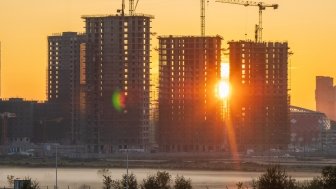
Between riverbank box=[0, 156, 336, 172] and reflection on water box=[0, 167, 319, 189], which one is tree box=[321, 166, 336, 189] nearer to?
reflection on water box=[0, 167, 319, 189]

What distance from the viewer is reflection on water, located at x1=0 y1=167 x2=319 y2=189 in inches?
5010

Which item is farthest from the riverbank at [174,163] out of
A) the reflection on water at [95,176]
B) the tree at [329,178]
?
the tree at [329,178]

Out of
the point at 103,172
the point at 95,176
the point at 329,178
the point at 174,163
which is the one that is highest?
the point at 174,163

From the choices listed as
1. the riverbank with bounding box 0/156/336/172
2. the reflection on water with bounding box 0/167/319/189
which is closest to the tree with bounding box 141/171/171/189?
the reflection on water with bounding box 0/167/319/189

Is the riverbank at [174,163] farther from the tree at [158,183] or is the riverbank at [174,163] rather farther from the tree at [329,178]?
the tree at [329,178]

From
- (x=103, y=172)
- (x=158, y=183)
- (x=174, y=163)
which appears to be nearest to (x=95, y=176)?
(x=103, y=172)

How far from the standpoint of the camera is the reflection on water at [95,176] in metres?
127

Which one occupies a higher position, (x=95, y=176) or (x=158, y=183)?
(x=158, y=183)

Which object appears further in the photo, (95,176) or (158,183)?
(95,176)

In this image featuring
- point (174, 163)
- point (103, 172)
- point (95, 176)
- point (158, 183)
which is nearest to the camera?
point (158, 183)

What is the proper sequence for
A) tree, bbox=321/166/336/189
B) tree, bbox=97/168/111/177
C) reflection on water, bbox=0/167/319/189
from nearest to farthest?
tree, bbox=321/166/336/189 → reflection on water, bbox=0/167/319/189 → tree, bbox=97/168/111/177

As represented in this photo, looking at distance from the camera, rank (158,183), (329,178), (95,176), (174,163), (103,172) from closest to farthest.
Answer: (329,178) → (158,183) → (95,176) → (103,172) → (174,163)

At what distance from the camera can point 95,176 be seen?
147 m

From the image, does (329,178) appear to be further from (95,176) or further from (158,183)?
(95,176)
